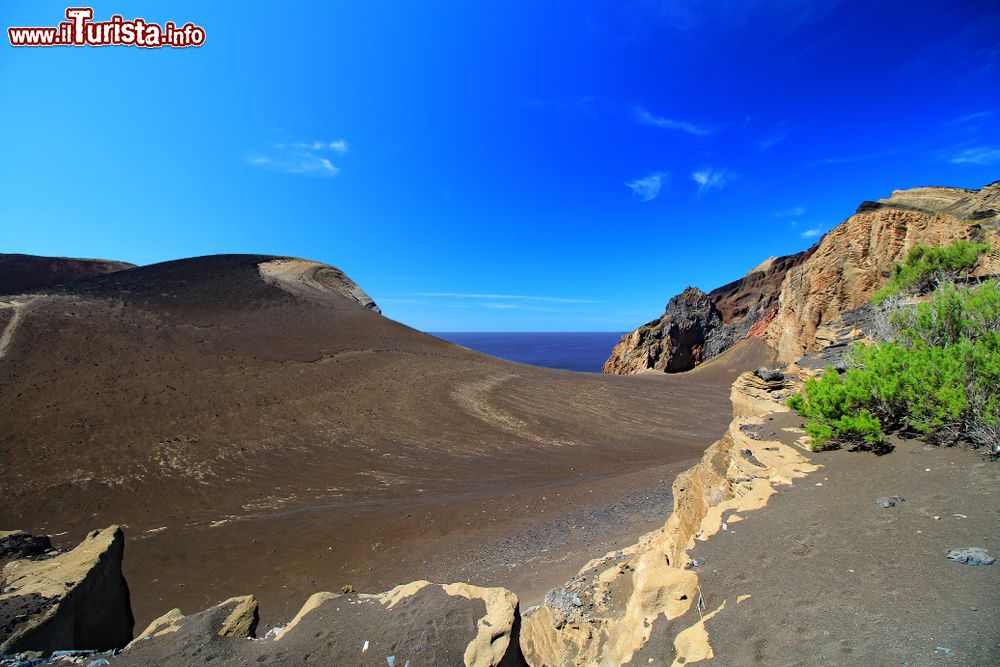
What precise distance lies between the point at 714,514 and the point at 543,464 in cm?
1018

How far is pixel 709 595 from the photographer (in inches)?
113

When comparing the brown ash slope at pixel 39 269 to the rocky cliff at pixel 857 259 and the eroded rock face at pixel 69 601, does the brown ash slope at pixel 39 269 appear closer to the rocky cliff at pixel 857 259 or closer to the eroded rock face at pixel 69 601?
the eroded rock face at pixel 69 601

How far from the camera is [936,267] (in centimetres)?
960

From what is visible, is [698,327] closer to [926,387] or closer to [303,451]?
[303,451]

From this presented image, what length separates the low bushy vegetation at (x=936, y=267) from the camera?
920cm

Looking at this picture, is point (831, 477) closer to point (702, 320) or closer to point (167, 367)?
point (167, 367)

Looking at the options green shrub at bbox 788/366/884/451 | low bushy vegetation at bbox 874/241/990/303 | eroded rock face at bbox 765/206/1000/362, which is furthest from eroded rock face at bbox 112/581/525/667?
eroded rock face at bbox 765/206/1000/362

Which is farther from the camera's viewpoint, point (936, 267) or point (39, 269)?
point (39, 269)

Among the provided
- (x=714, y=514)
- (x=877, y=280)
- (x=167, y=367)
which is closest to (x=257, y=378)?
(x=167, y=367)

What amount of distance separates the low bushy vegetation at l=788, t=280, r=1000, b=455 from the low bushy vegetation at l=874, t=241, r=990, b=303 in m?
4.61

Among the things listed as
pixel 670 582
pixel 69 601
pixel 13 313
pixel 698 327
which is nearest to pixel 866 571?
pixel 670 582

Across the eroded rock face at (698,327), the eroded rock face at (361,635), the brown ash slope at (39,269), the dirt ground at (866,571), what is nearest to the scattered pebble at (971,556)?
the dirt ground at (866,571)

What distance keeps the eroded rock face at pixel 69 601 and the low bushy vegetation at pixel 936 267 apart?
14121 millimetres

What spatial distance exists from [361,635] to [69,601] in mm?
2930
